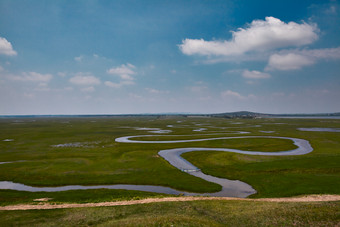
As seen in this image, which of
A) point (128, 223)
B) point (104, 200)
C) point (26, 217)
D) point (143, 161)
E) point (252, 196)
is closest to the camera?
point (128, 223)

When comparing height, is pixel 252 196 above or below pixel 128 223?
below

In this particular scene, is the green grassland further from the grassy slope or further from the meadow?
the grassy slope

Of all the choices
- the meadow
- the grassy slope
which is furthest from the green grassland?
the grassy slope

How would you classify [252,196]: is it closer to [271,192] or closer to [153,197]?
[271,192]

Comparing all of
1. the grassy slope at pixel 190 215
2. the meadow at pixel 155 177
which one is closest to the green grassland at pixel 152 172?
the meadow at pixel 155 177

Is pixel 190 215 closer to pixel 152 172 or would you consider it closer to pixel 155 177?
pixel 155 177

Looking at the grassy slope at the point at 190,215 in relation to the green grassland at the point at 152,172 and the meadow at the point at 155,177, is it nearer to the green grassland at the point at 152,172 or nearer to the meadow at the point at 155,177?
the meadow at the point at 155,177

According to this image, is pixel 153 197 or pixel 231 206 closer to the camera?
pixel 231 206

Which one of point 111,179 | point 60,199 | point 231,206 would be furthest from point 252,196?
point 60,199
